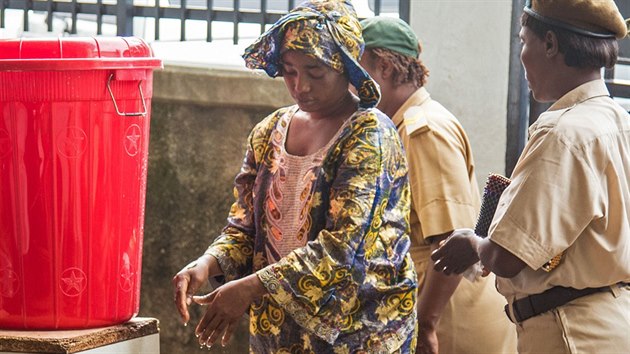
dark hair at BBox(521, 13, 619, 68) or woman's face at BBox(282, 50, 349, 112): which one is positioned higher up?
dark hair at BBox(521, 13, 619, 68)

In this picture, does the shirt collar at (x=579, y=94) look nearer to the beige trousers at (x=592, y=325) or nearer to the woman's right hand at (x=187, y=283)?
the beige trousers at (x=592, y=325)

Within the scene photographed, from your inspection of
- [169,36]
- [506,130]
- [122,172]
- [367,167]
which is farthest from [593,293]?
[169,36]

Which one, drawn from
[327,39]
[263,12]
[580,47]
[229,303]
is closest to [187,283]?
[229,303]

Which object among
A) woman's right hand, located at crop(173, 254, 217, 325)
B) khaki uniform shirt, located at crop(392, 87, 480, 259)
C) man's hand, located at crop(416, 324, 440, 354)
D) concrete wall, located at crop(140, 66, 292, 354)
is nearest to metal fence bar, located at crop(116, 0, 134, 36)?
concrete wall, located at crop(140, 66, 292, 354)

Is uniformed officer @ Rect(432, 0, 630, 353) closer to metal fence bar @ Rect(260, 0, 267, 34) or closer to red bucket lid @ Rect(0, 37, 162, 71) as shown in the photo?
red bucket lid @ Rect(0, 37, 162, 71)

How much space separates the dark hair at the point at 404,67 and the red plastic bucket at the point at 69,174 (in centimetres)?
100

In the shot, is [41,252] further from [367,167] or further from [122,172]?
[367,167]

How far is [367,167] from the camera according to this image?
133 inches

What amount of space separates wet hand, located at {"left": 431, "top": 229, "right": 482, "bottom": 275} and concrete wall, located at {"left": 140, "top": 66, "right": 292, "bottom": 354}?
98.9 inches

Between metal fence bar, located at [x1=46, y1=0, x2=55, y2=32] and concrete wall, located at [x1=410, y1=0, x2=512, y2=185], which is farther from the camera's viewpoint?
metal fence bar, located at [x1=46, y1=0, x2=55, y2=32]

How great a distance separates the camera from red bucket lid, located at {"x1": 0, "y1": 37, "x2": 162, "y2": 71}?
360 centimetres

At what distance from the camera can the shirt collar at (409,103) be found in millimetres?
4457

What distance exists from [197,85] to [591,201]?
3104mm

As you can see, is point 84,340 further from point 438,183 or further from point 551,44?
point 551,44
